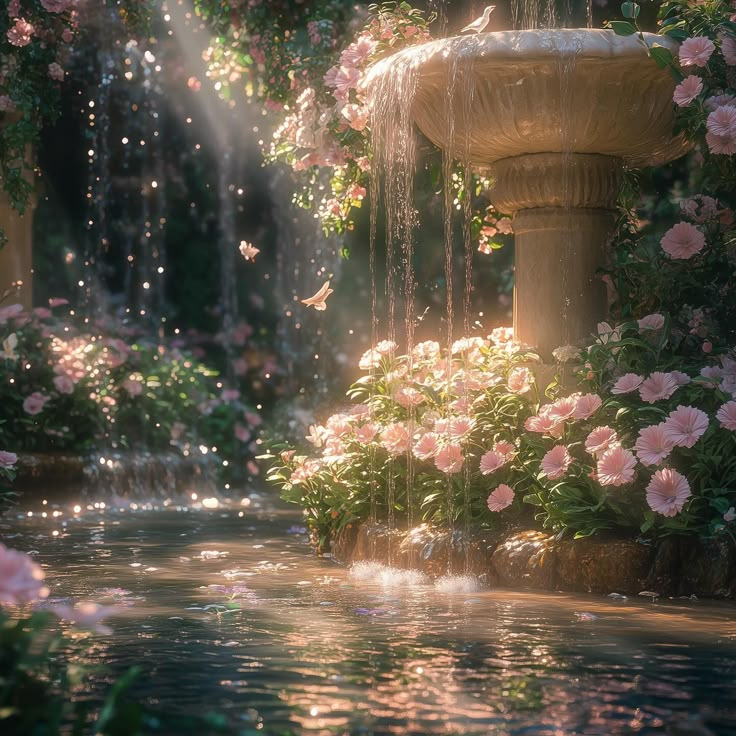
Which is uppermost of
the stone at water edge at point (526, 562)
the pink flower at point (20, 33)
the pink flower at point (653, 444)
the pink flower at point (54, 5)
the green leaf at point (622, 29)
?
the pink flower at point (54, 5)

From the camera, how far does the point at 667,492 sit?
5953 millimetres

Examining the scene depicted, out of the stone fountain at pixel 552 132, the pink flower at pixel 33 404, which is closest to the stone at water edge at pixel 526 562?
the stone fountain at pixel 552 132

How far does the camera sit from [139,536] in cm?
881

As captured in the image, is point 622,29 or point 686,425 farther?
point 622,29

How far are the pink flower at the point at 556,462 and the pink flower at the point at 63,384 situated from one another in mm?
6109

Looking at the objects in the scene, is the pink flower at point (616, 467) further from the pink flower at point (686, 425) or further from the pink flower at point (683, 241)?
the pink flower at point (683, 241)

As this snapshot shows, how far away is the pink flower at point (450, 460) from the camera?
22.1 feet

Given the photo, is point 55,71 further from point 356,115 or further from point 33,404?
point 356,115

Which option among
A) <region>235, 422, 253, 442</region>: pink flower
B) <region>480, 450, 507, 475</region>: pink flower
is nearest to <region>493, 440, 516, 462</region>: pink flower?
<region>480, 450, 507, 475</region>: pink flower

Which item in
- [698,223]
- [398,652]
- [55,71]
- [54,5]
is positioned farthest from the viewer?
[55,71]

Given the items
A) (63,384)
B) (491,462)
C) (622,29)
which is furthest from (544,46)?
(63,384)

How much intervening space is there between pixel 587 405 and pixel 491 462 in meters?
0.54

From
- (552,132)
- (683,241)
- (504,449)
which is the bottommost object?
(504,449)

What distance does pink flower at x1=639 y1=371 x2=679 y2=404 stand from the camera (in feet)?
20.6
